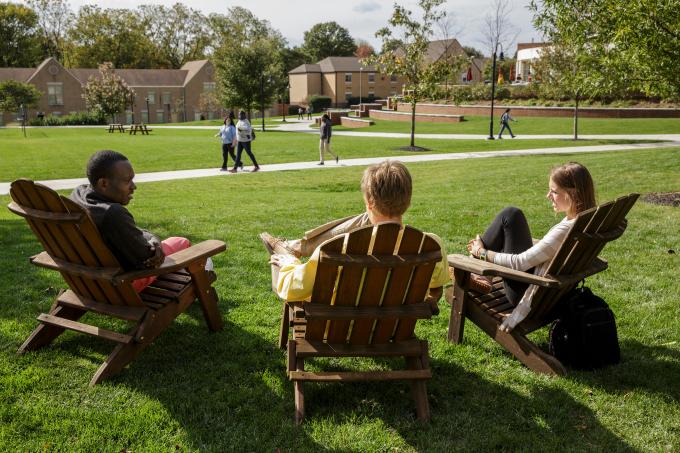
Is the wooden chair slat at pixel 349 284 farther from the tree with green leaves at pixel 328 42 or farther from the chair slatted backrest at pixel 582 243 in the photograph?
the tree with green leaves at pixel 328 42

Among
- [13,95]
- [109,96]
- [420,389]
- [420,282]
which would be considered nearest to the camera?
[420,282]

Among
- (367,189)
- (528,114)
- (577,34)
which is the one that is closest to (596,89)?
(577,34)

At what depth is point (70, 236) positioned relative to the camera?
343cm

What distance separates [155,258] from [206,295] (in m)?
0.70

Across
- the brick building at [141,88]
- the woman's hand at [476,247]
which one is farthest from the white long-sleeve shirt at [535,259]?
the brick building at [141,88]

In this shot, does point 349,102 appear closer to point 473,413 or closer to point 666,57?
point 666,57

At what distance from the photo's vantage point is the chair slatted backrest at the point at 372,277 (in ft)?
9.77

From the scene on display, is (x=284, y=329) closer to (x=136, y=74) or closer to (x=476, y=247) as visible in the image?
(x=476, y=247)

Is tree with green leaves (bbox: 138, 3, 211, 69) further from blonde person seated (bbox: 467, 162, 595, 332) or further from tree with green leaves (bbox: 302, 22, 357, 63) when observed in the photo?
blonde person seated (bbox: 467, 162, 595, 332)

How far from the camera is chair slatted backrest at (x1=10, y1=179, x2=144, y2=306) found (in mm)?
3295

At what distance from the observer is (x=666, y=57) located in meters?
9.35

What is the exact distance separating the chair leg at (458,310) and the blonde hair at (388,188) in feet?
3.75

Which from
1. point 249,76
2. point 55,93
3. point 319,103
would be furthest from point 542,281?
point 55,93

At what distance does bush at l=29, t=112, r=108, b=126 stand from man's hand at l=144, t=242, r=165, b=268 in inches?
2660
